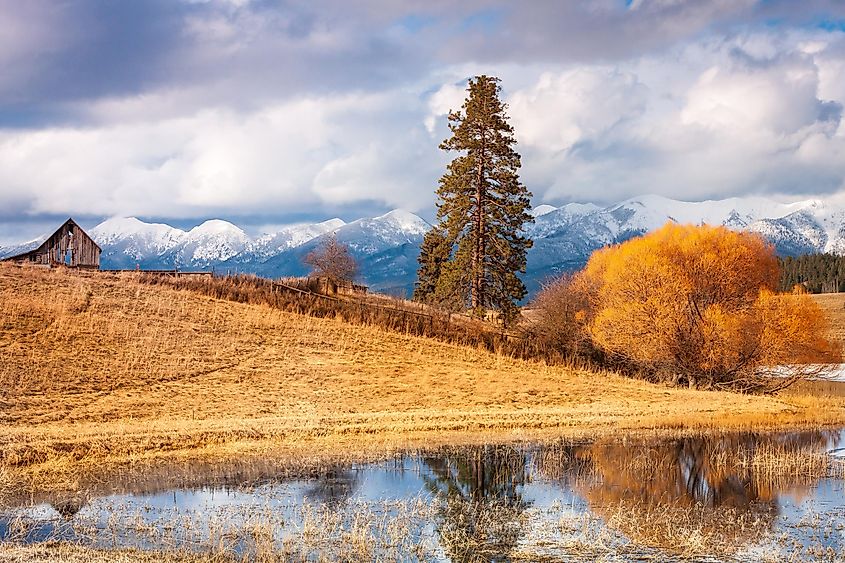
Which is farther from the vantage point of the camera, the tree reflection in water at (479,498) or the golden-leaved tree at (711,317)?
the golden-leaved tree at (711,317)

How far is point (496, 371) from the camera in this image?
5128 centimetres

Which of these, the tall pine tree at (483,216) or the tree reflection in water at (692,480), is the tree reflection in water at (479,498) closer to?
the tree reflection in water at (692,480)

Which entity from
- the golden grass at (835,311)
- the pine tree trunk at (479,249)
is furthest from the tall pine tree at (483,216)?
the golden grass at (835,311)

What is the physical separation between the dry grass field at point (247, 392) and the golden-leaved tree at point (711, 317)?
6.39 m

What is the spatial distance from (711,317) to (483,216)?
1954 cm

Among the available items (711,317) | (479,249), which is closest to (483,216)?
(479,249)

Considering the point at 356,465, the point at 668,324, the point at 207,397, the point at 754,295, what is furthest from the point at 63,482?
the point at 754,295

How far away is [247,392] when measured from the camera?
1661 inches

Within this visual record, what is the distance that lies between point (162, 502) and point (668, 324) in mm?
42405

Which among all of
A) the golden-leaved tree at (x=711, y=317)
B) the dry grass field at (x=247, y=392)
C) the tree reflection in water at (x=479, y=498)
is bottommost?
the tree reflection in water at (x=479, y=498)

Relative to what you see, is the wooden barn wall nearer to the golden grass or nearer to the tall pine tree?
the tall pine tree

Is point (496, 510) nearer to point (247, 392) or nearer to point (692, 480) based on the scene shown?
point (692, 480)

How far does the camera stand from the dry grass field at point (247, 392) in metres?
30.0

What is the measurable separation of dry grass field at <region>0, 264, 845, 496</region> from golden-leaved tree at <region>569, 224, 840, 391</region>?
639 cm
